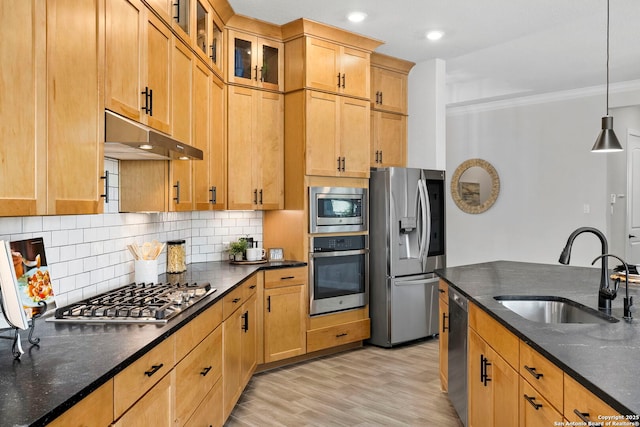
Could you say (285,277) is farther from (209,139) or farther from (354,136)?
(354,136)

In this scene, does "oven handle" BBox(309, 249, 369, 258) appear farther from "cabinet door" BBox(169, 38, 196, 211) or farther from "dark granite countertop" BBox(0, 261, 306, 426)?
"dark granite countertop" BBox(0, 261, 306, 426)

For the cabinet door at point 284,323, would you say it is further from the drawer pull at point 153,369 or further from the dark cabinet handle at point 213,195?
the drawer pull at point 153,369

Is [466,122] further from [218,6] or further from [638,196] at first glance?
[218,6]

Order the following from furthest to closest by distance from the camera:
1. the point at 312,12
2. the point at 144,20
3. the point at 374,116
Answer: the point at 374,116
the point at 312,12
the point at 144,20

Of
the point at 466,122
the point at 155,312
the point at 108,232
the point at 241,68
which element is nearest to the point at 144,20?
the point at 108,232

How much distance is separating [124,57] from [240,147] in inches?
72.7

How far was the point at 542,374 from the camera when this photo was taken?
1641 mm

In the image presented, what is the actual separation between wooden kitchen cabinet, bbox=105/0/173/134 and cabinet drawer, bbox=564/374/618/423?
195 cm

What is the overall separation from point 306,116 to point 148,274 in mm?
1942

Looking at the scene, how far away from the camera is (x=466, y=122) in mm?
6887

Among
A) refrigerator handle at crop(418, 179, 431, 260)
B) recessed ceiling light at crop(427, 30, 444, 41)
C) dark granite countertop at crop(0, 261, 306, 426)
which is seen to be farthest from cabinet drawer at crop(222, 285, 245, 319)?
recessed ceiling light at crop(427, 30, 444, 41)

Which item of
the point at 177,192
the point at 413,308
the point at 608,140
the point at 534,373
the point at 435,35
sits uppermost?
the point at 435,35

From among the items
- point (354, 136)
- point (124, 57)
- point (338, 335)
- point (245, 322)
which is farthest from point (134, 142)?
point (338, 335)

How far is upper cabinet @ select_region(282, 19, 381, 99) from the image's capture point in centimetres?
409
